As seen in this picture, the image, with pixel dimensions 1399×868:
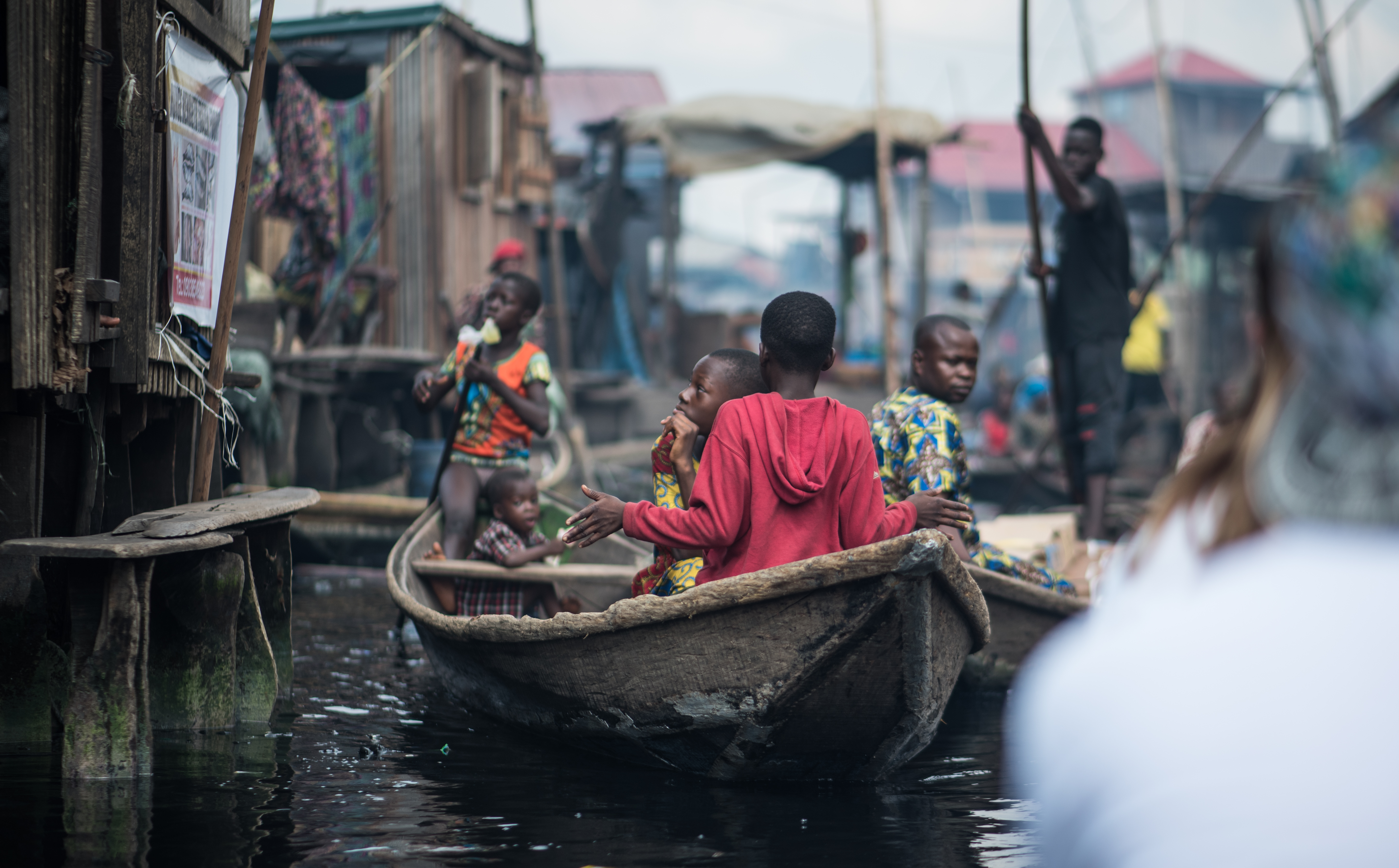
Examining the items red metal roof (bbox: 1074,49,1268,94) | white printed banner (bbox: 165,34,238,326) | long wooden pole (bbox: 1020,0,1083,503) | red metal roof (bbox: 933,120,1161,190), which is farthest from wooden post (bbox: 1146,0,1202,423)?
red metal roof (bbox: 1074,49,1268,94)

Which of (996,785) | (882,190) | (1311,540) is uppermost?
(882,190)

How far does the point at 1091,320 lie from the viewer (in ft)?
22.5

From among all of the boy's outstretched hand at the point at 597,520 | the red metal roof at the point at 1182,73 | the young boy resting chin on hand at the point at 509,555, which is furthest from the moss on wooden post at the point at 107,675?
the red metal roof at the point at 1182,73

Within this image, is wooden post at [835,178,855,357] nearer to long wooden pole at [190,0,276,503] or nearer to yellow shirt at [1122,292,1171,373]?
yellow shirt at [1122,292,1171,373]

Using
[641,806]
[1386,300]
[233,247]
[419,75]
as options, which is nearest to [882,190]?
[419,75]

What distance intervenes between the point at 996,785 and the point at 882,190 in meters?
8.78

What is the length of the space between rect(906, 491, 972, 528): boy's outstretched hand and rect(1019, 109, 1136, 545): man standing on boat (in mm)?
3364

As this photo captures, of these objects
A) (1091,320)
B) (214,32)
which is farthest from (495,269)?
(214,32)

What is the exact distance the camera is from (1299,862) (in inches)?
39.1

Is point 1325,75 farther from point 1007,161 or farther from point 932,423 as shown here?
point 1007,161

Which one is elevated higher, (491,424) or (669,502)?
(491,424)

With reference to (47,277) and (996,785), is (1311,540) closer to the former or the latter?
(996,785)

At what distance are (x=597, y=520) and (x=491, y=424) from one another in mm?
2769

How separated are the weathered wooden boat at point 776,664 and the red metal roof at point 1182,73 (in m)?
34.2
